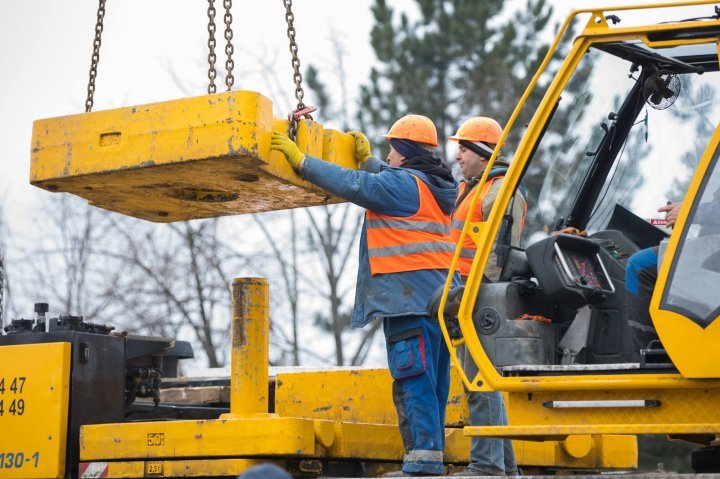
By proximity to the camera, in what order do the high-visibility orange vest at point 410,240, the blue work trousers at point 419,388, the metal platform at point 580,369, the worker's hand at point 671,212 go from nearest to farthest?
the metal platform at point 580,369
the worker's hand at point 671,212
the blue work trousers at point 419,388
the high-visibility orange vest at point 410,240

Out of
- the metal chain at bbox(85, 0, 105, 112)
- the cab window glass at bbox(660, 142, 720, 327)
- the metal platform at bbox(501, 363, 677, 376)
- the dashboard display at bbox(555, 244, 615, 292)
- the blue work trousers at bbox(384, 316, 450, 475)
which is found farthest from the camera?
the metal chain at bbox(85, 0, 105, 112)

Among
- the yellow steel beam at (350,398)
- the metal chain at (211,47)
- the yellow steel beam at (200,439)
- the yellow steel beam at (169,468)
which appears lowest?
the yellow steel beam at (169,468)

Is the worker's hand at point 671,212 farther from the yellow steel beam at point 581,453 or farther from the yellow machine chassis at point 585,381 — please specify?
the yellow steel beam at point 581,453

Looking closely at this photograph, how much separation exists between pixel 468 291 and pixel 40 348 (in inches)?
94.7

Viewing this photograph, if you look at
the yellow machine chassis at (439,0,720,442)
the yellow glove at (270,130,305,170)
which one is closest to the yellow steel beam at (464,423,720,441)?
the yellow machine chassis at (439,0,720,442)

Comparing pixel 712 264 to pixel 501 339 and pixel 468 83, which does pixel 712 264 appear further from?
pixel 468 83

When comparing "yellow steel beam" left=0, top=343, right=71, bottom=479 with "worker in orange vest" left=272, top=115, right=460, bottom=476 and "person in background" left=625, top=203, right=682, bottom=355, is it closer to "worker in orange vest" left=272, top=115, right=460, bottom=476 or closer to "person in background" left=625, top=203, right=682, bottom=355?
"worker in orange vest" left=272, top=115, right=460, bottom=476

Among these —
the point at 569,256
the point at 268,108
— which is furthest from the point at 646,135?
the point at 268,108

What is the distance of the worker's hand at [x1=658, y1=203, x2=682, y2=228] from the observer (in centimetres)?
504

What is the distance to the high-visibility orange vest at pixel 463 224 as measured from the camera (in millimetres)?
6316

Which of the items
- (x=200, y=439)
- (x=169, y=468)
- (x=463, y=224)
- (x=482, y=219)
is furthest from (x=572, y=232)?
(x=169, y=468)

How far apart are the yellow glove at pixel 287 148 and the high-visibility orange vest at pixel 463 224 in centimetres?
95

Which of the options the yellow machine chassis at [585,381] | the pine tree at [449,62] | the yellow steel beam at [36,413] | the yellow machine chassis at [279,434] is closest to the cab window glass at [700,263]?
the yellow machine chassis at [585,381]

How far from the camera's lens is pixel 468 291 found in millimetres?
5117
